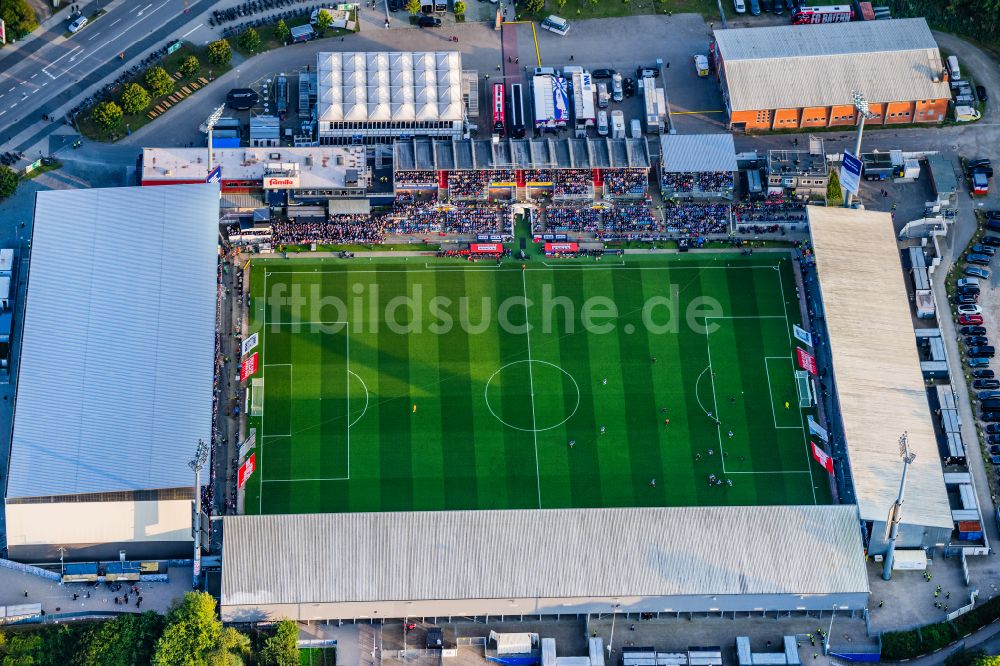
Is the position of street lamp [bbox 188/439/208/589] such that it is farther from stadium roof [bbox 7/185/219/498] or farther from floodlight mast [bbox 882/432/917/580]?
floodlight mast [bbox 882/432/917/580]

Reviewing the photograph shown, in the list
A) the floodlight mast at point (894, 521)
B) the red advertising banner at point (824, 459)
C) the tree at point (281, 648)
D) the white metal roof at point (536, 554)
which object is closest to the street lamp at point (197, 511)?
the white metal roof at point (536, 554)

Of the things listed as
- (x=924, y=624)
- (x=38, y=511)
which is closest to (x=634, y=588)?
(x=924, y=624)

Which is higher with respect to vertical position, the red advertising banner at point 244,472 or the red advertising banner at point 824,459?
the red advertising banner at point 244,472

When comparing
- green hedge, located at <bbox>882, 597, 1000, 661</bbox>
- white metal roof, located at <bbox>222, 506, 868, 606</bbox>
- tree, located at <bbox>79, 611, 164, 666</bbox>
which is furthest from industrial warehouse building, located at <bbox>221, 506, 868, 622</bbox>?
tree, located at <bbox>79, 611, 164, 666</bbox>

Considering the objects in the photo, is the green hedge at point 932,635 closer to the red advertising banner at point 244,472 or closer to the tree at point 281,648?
the tree at point 281,648

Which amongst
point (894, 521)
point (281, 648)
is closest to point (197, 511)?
point (281, 648)

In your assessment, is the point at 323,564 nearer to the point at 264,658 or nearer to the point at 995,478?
the point at 264,658

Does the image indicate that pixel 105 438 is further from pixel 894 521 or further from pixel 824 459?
pixel 894 521
